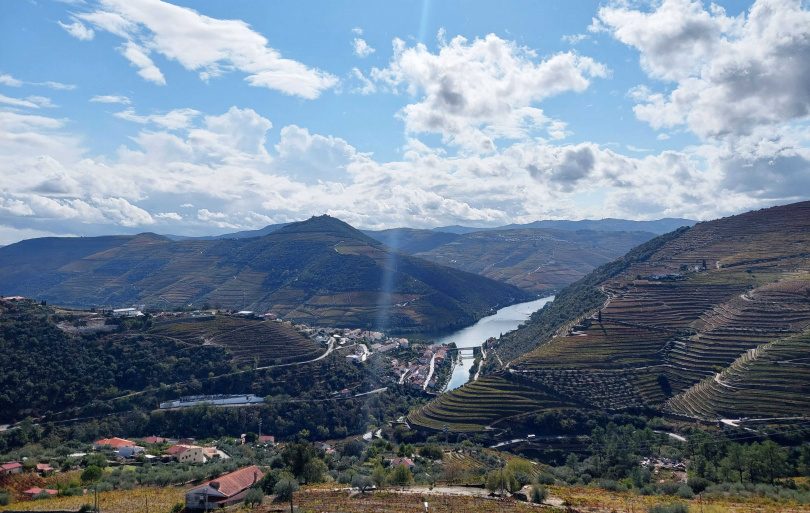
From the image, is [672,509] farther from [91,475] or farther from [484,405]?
[484,405]

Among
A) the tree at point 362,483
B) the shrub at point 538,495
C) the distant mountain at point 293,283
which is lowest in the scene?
the tree at point 362,483

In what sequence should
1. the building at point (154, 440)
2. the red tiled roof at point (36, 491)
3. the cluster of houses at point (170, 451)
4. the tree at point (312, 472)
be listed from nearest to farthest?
the red tiled roof at point (36, 491) → the tree at point (312, 472) → the cluster of houses at point (170, 451) → the building at point (154, 440)

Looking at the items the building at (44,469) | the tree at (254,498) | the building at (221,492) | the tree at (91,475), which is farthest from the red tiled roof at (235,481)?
the building at (44,469)

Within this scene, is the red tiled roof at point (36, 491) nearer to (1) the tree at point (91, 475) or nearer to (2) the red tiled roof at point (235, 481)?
(1) the tree at point (91, 475)

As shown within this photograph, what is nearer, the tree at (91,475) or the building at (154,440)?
the tree at (91,475)

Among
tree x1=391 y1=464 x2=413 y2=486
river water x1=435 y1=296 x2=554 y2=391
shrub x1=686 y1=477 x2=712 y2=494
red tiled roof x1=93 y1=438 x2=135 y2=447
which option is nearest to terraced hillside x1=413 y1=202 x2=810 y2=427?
river water x1=435 y1=296 x2=554 y2=391

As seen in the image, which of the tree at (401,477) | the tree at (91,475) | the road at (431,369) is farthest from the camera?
the road at (431,369)

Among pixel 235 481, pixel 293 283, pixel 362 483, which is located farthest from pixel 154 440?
pixel 293 283
